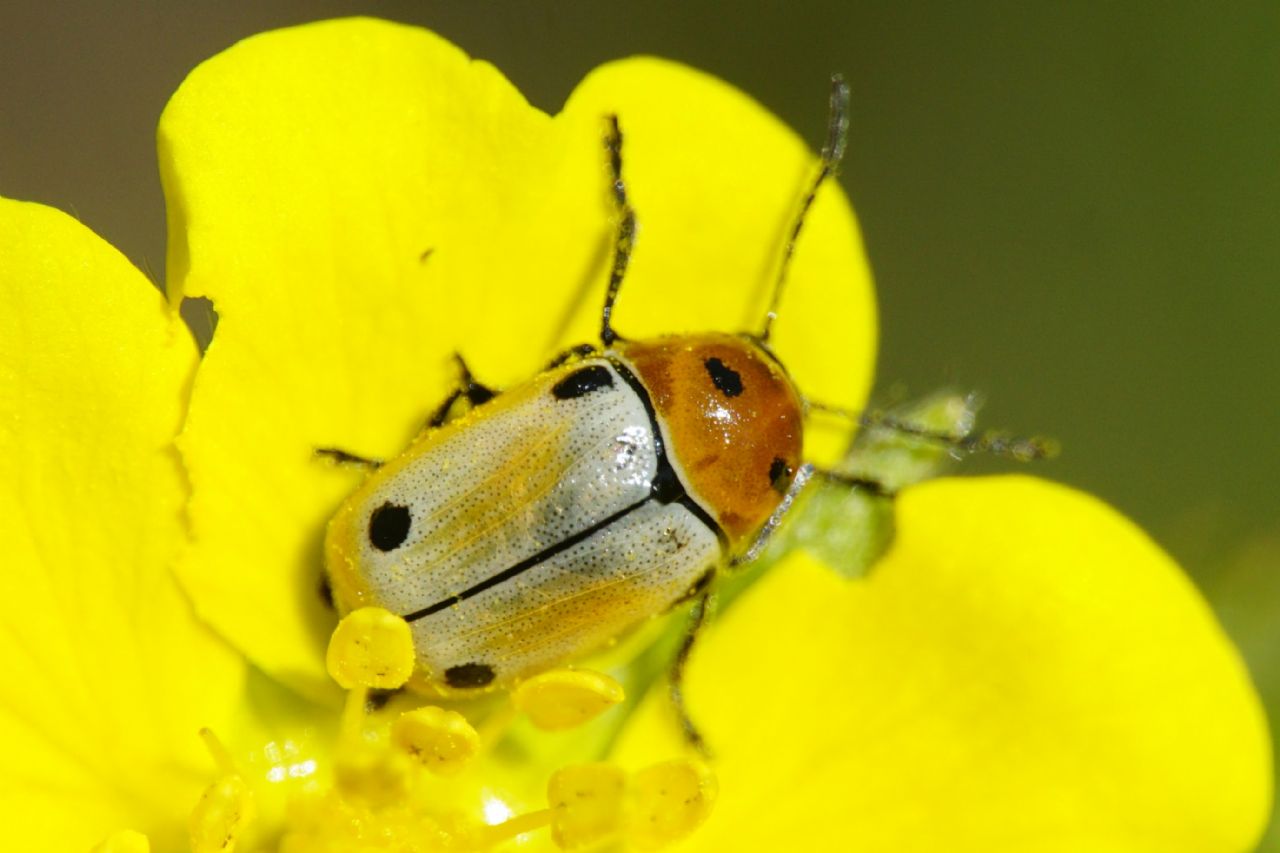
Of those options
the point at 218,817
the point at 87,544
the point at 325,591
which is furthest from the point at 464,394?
the point at 218,817

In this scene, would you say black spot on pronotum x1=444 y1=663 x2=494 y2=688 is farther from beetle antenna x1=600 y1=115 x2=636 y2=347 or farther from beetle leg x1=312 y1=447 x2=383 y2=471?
beetle antenna x1=600 y1=115 x2=636 y2=347

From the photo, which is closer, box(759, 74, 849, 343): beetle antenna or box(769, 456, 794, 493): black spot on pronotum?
box(769, 456, 794, 493): black spot on pronotum

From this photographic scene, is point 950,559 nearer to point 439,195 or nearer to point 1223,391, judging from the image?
point 439,195

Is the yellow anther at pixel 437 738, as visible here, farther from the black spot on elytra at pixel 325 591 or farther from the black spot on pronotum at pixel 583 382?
the black spot on pronotum at pixel 583 382

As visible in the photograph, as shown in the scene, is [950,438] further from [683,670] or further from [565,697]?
[565,697]

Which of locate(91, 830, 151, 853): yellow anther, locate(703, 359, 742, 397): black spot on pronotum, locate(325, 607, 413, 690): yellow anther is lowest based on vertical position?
locate(91, 830, 151, 853): yellow anther

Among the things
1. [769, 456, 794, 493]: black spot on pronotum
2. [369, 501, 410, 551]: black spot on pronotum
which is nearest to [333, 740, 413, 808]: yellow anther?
[369, 501, 410, 551]: black spot on pronotum
